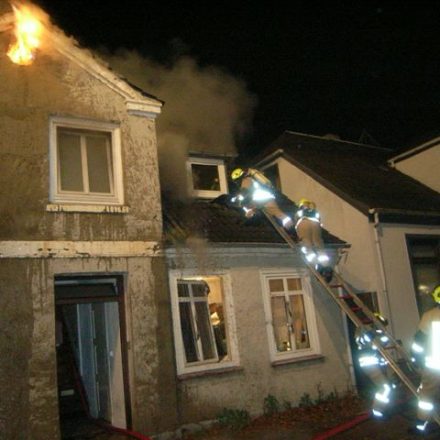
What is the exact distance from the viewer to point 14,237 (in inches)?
257

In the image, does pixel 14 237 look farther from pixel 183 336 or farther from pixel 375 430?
pixel 375 430

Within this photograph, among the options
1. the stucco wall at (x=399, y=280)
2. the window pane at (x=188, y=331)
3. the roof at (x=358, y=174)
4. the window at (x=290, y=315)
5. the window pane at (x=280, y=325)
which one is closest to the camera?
the window pane at (x=188, y=331)

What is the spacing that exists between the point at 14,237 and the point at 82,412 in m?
4.02

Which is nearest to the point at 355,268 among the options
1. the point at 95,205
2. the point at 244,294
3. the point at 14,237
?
the point at 244,294

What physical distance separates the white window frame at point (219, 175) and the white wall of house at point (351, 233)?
9.66 ft

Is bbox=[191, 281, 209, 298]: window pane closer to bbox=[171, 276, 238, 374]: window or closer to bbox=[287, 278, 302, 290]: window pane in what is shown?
bbox=[171, 276, 238, 374]: window

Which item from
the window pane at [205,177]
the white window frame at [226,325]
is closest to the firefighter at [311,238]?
the white window frame at [226,325]

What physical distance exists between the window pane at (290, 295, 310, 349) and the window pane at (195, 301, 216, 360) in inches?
74.7

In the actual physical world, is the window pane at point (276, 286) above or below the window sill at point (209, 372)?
above

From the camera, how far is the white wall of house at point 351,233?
35.9 feet

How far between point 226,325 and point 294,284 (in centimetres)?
188

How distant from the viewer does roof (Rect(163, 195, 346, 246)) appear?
826 cm

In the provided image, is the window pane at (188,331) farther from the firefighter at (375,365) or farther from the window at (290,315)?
the firefighter at (375,365)

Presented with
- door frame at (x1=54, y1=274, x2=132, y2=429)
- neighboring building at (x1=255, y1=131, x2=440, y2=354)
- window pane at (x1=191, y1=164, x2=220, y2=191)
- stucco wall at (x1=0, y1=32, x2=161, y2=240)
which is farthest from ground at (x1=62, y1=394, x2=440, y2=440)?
window pane at (x1=191, y1=164, x2=220, y2=191)
